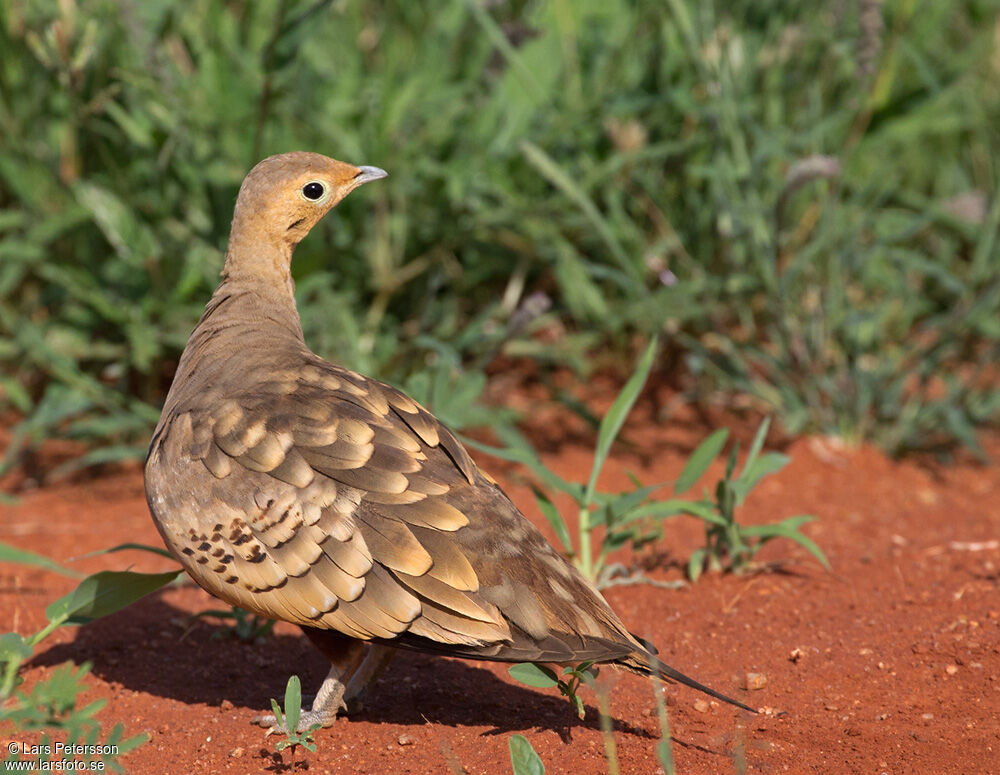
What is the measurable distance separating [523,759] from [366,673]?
2.96ft

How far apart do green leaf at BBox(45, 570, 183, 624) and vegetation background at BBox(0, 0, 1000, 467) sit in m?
1.74

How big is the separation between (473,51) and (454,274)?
4.18ft

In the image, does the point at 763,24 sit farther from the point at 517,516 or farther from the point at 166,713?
the point at 166,713

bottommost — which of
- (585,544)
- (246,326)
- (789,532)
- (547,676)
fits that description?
(789,532)

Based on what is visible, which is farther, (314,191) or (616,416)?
(616,416)

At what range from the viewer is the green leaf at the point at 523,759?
263 centimetres

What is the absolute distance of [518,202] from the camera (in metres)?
5.75

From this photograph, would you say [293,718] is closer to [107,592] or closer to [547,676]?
[547,676]

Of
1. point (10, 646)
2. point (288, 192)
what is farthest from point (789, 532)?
point (10, 646)

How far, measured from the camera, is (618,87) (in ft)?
19.9

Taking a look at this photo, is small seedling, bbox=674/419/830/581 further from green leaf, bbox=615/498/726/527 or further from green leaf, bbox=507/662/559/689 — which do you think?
green leaf, bbox=507/662/559/689

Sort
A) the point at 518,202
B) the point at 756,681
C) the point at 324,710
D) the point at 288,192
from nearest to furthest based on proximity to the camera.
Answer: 1. the point at 324,710
2. the point at 756,681
3. the point at 288,192
4. the point at 518,202

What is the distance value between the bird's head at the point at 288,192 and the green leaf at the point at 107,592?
44.3 inches

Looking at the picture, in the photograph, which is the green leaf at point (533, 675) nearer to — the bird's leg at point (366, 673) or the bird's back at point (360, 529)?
the bird's back at point (360, 529)
